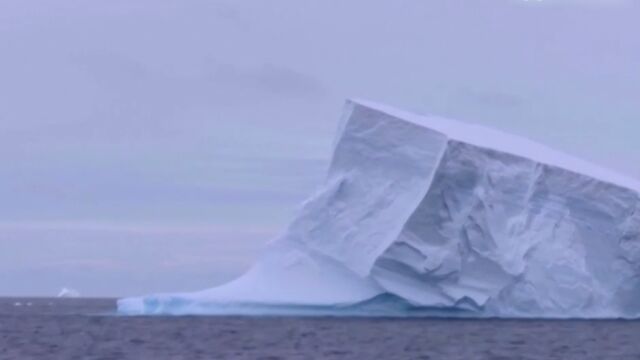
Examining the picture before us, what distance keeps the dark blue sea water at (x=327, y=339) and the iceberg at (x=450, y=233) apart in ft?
2.39

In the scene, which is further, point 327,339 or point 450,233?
point 327,339

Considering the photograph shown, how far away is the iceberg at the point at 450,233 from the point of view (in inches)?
1095

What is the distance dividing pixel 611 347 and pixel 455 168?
365cm

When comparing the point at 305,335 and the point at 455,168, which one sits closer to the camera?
the point at 455,168

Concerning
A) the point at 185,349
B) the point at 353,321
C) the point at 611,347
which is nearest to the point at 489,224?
the point at 611,347

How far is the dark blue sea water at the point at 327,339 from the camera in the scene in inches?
1046

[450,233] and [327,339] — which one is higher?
[450,233]

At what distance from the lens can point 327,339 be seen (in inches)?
1238

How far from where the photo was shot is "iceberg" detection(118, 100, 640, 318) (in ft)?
91.2

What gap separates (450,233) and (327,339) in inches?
178

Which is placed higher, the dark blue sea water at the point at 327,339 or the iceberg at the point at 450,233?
the iceberg at the point at 450,233

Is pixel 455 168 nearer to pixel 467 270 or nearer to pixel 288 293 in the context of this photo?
pixel 467 270

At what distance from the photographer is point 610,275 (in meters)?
29.1

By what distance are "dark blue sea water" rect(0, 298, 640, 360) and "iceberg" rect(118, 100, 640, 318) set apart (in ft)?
2.39
